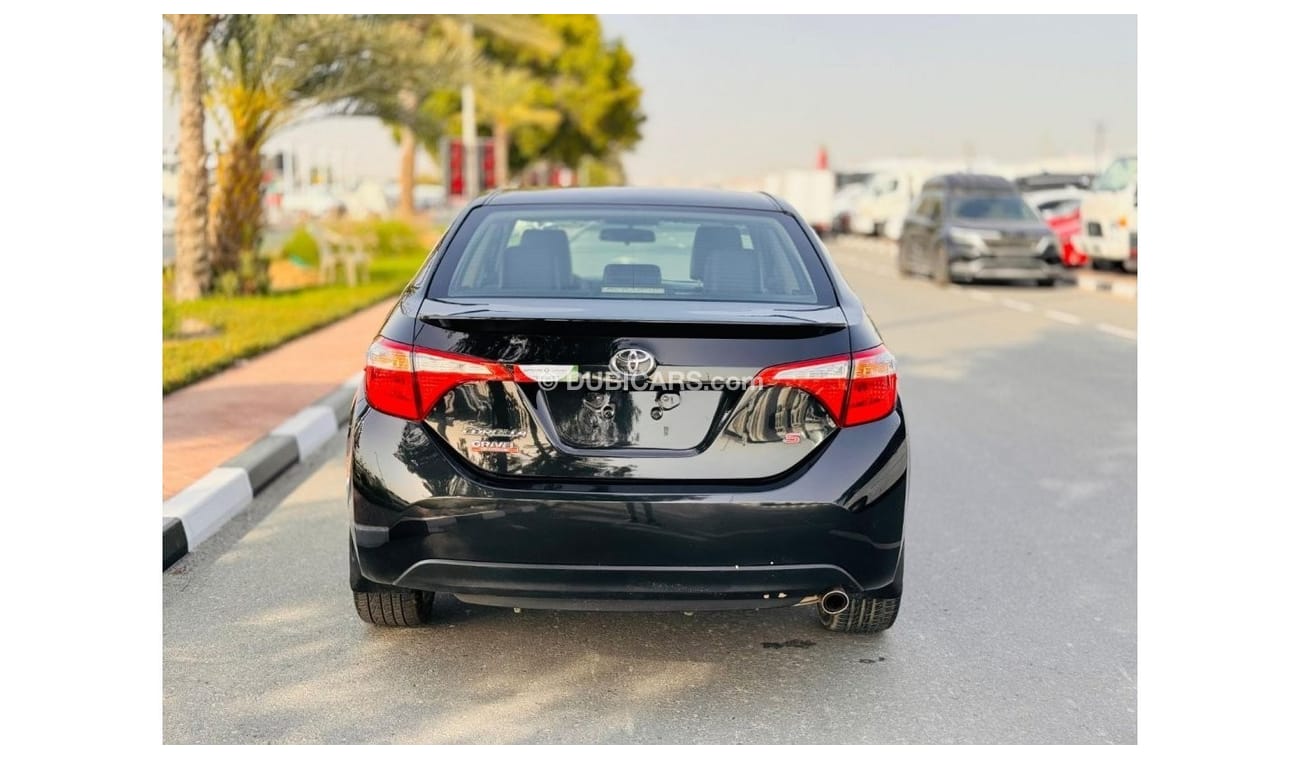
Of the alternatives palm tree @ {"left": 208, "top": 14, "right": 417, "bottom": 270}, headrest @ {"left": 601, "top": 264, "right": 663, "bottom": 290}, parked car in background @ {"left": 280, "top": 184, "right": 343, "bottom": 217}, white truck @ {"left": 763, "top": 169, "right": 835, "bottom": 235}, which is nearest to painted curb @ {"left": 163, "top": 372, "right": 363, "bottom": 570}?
headrest @ {"left": 601, "top": 264, "right": 663, "bottom": 290}

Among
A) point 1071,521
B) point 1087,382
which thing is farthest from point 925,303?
point 1071,521

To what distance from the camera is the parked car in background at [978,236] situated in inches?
864

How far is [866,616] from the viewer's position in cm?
452

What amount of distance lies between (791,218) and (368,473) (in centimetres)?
183

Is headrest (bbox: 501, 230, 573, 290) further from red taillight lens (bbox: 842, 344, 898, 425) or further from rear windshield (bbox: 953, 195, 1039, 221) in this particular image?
rear windshield (bbox: 953, 195, 1039, 221)

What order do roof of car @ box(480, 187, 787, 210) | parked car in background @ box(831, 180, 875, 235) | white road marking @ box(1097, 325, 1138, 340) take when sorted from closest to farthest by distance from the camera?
roof of car @ box(480, 187, 787, 210)
white road marking @ box(1097, 325, 1138, 340)
parked car in background @ box(831, 180, 875, 235)

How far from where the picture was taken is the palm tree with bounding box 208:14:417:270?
616 inches

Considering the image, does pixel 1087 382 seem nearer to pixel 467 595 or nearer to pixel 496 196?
pixel 496 196

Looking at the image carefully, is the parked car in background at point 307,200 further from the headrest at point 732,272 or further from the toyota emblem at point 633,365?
Answer: the toyota emblem at point 633,365

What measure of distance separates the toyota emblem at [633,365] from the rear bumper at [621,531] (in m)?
0.31

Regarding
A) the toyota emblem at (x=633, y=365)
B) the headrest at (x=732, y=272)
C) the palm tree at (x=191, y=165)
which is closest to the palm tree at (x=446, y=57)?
the palm tree at (x=191, y=165)

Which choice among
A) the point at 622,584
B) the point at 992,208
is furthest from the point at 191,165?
the point at 992,208

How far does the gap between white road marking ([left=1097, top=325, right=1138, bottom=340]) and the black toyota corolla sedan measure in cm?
1122

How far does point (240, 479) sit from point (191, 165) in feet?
30.9
